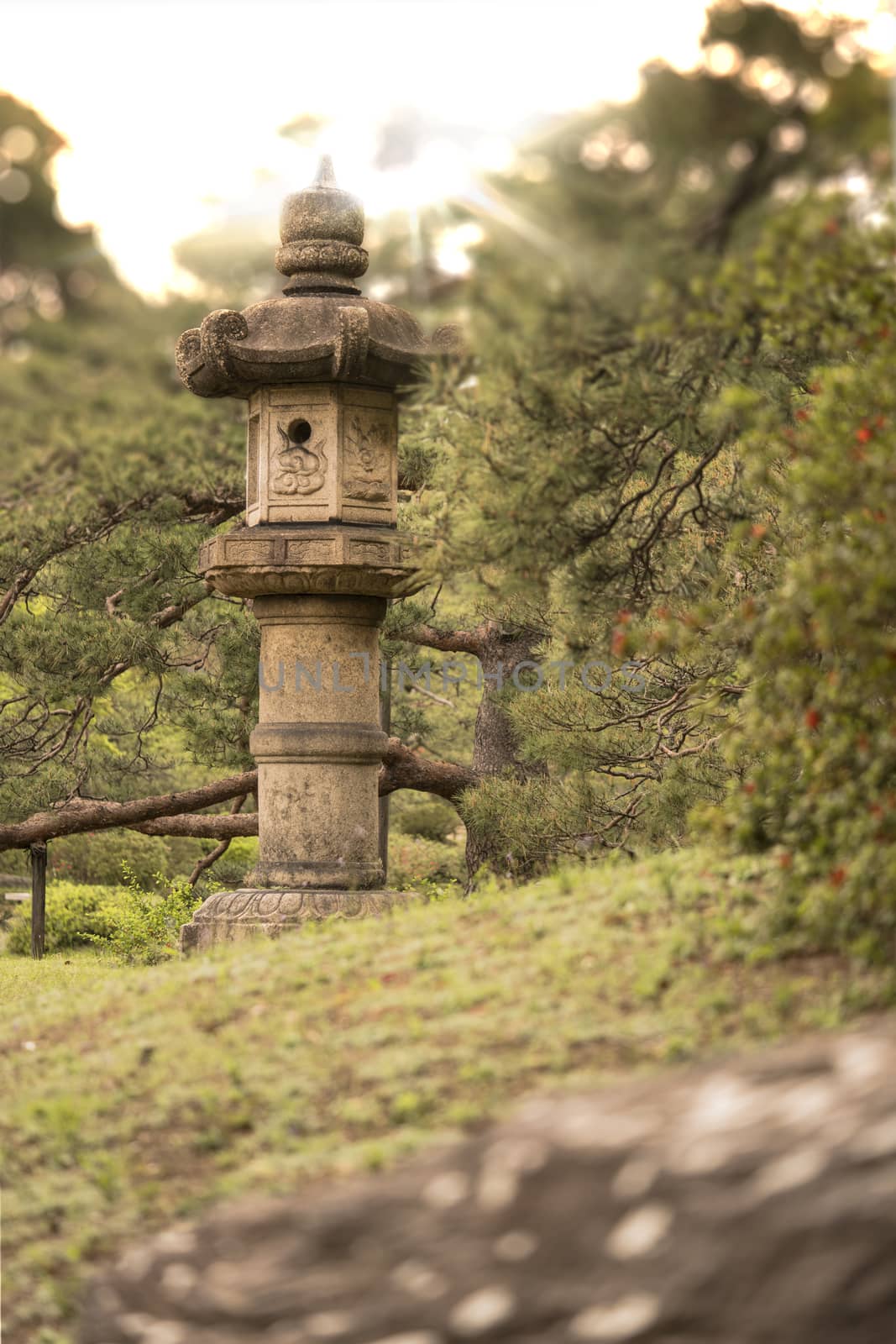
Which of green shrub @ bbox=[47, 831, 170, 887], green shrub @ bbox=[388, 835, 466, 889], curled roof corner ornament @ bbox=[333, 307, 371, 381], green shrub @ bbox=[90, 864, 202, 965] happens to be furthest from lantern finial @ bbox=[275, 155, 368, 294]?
green shrub @ bbox=[47, 831, 170, 887]

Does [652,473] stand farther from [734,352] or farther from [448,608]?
[448,608]

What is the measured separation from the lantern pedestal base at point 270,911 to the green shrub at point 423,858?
38.9 feet

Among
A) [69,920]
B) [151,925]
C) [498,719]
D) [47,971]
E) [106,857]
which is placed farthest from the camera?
[106,857]

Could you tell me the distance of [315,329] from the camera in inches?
363

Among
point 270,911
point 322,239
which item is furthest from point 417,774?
point 322,239

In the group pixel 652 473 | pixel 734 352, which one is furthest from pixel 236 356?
pixel 734 352

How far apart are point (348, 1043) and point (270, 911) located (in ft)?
12.6

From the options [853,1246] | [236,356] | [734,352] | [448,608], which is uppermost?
[448,608]

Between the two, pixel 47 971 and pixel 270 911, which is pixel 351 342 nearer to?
pixel 270 911

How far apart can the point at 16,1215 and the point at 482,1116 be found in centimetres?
155

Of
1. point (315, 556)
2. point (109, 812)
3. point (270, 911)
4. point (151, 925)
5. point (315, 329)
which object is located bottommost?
point (270, 911)

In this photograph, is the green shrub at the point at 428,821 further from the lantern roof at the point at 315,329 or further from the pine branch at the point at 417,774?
the lantern roof at the point at 315,329

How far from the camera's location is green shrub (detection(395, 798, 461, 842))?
2530cm

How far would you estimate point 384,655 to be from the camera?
14.0m
